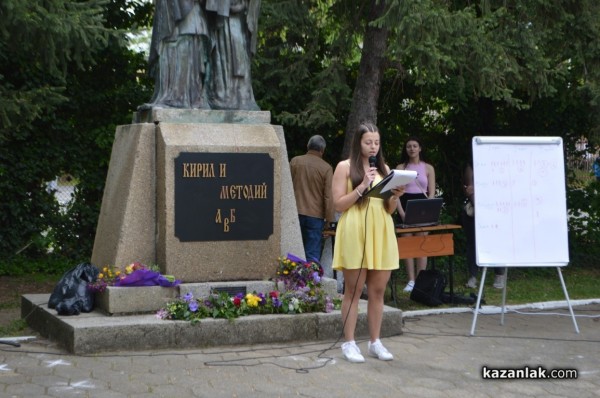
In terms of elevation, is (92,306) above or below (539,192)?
below

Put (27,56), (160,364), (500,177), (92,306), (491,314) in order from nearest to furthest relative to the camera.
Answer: (160,364)
(92,306)
(500,177)
(491,314)
(27,56)

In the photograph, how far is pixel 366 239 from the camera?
684cm

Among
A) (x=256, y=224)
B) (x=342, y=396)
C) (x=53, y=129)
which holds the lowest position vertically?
(x=342, y=396)

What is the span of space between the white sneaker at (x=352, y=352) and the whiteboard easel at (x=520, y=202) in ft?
6.27

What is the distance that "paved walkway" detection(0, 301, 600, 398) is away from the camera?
6145mm

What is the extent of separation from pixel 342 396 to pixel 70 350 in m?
2.25

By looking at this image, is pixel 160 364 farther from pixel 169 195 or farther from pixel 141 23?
pixel 141 23

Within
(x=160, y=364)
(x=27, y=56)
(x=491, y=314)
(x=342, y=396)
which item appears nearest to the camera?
(x=342, y=396)

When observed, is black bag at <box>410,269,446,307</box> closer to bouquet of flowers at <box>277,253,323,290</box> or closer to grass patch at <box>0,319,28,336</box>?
bouquet of flowers at <box>277,253,323,290</box>

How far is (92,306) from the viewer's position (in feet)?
25.7

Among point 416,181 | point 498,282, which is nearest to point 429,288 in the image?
point 416,181

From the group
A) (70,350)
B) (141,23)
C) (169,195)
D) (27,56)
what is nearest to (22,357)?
(70,350)

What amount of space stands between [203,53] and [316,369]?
3.12 metres

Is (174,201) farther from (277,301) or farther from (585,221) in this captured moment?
(585,221)
